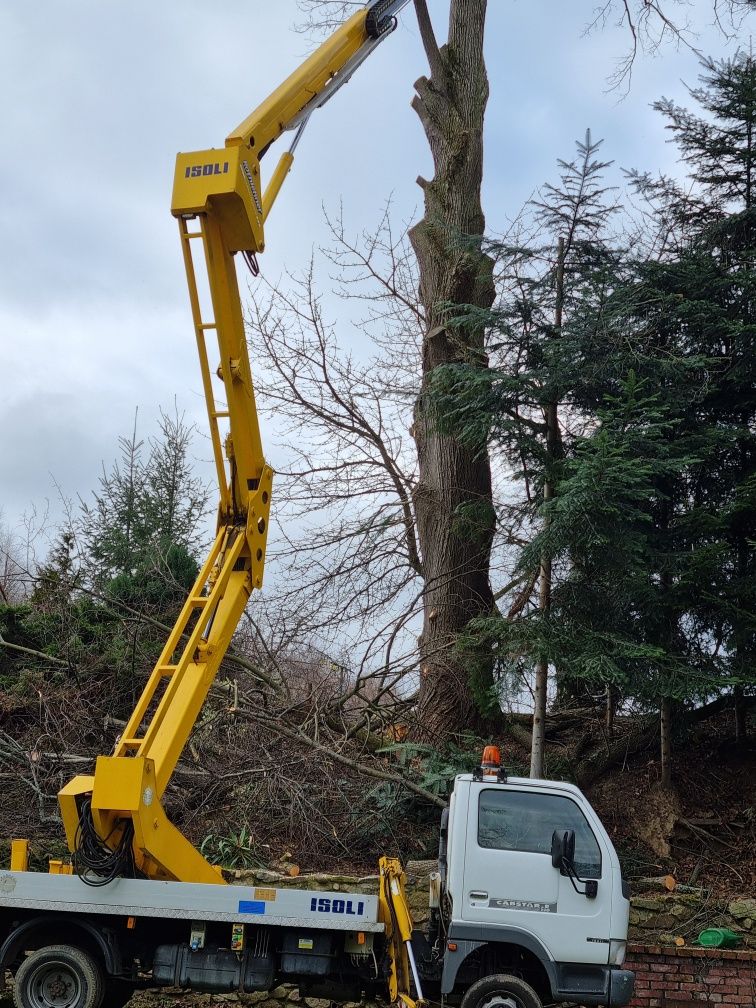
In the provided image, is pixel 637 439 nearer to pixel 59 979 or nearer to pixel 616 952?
pixel 616 952

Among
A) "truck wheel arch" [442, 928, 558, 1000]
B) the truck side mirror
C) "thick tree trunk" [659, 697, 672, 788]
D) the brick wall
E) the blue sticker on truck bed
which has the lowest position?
the brick wall

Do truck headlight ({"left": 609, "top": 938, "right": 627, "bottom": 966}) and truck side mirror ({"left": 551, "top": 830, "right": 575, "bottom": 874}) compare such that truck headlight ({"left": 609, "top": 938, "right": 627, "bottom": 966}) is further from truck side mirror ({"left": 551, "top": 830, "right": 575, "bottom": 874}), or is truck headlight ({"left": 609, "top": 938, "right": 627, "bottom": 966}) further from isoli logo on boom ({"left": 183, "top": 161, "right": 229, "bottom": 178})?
isoli logo on boom ({"left": 183, "top": 161, "right": 229, "bottom": 178})

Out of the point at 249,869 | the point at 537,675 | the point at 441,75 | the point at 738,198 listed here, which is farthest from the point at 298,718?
the point at 441,75

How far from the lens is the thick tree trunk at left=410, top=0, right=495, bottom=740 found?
11.9 metres

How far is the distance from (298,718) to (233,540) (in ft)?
13.4

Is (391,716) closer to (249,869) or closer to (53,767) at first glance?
(249,869)

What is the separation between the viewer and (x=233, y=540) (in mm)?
7645

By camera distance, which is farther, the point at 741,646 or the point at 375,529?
the point at 375,529

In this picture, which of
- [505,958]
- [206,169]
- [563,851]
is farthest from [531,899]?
[206,169]

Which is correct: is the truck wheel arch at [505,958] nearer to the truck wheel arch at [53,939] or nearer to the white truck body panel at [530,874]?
the white truck body panel at [530,874]

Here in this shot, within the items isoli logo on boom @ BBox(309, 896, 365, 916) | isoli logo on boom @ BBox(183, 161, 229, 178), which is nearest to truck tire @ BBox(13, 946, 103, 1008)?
isoli logo on boom @ BBox(309, 896, 365, 916)

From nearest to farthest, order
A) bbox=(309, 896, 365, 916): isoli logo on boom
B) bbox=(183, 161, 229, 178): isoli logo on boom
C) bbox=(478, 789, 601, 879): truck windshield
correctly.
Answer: bbox=(309, 896, 365, 916): isoli logo on boom, bbox=(478, 789, 601, 879): truck windshield, bbox=(183, 161, 229, 178): isoli logo on boom

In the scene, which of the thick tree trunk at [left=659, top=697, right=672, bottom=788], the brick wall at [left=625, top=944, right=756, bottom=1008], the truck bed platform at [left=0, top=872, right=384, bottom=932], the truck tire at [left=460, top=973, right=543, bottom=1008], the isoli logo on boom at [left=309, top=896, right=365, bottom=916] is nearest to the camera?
the truck bed platform at [left=0, top=872, right=384, bottom=932]

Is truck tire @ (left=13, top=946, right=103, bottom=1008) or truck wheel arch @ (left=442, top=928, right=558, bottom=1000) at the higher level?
truck wheel arch @ (left=442, top=928, right=558, bottom=1000)
